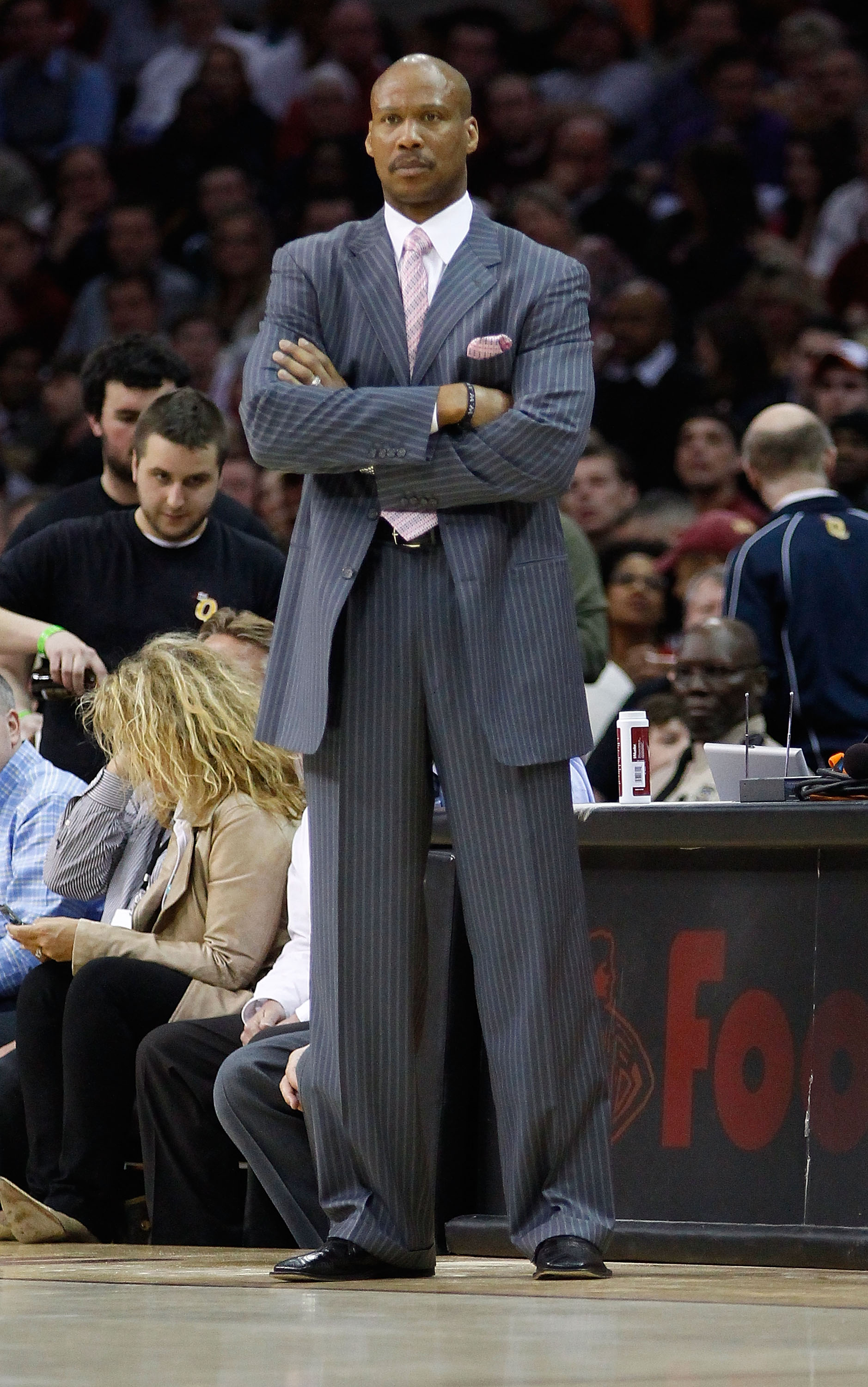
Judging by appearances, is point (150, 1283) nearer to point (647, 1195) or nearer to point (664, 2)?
point (647, 1195)

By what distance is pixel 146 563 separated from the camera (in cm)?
498

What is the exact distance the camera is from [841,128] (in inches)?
350

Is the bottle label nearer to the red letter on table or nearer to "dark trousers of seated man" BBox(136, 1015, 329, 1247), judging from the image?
the red letter on table

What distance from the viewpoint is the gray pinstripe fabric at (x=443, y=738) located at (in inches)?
114

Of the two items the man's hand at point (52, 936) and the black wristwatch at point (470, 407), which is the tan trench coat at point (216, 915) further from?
the black wristwatch at point (470, 407)

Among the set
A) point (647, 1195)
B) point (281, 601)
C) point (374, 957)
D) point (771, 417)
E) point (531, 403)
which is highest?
point (771, 417)

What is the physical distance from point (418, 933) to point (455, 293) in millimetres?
913

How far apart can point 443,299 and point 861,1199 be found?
1519 mm

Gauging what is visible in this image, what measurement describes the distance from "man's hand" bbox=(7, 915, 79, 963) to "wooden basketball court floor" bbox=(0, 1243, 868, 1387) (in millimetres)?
1155

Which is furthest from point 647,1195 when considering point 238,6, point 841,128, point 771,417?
point 238,6

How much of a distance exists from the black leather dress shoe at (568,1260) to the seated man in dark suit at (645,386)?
530 centimetres

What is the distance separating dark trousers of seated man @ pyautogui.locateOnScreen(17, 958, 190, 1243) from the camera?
405cm

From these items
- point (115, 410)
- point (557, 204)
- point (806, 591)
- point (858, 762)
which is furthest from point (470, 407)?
point (557, 204)

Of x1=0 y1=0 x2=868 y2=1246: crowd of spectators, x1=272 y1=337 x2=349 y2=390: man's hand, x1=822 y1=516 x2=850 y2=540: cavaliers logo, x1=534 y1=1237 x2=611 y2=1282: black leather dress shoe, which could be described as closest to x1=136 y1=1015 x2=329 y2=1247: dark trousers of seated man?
x1=0 y1=0 x2=868 y2=1246: crowd of spectators
